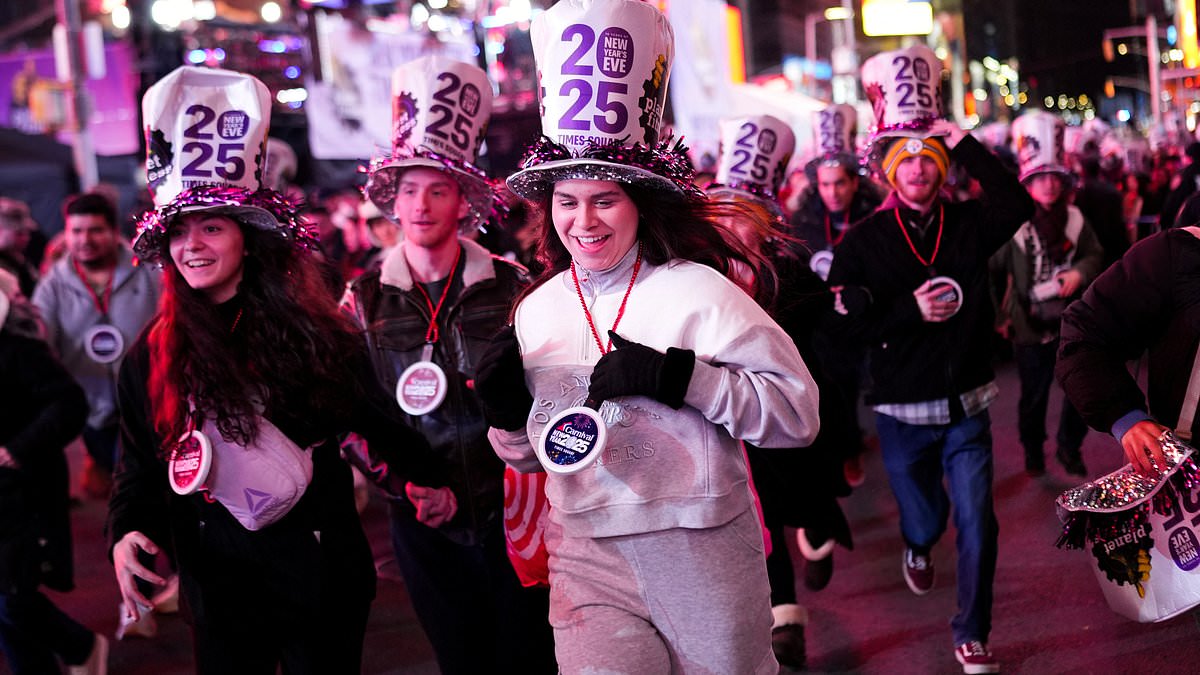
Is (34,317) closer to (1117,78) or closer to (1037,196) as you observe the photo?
(1037,196)

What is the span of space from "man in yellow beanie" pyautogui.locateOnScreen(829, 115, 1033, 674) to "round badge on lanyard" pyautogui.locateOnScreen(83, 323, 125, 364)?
462cm

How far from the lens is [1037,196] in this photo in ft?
29.1

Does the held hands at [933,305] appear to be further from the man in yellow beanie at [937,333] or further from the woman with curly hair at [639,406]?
the woman with curly hair at [639,406]

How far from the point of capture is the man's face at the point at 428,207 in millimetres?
4789

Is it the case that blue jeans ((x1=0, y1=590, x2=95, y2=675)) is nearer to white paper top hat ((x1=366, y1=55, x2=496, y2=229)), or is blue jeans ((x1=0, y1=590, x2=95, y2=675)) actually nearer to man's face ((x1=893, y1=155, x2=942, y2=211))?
white paper top hat ((x1=366, y1=55, x2=496, y2=229))

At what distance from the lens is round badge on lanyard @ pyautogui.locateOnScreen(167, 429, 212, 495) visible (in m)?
3.55

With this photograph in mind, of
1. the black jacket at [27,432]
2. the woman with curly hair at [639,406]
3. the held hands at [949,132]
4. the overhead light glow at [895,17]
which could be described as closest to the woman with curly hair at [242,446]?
the woman with curly hair at [639,406]

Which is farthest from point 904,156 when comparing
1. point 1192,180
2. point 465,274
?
point 1192,180

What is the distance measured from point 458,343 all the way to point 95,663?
8.16 ft

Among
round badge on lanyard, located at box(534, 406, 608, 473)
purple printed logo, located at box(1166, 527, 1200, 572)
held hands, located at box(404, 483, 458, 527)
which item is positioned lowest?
purple printed logo, located at box(1166, 527, 1200, 572)

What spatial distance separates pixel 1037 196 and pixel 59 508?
21.6 feet

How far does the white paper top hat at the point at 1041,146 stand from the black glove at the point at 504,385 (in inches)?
258

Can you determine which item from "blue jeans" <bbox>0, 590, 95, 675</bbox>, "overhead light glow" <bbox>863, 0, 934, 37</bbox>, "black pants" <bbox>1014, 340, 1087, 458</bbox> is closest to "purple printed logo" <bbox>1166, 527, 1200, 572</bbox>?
"blue jeans" <bbox>0, 590, 95, 675</bbox>

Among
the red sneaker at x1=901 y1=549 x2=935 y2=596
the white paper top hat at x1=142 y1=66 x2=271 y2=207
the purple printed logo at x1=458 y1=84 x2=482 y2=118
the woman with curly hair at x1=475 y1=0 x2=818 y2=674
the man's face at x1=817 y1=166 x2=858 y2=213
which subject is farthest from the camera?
the man's face at x1=817 y1=166 x2=858 y2=213
